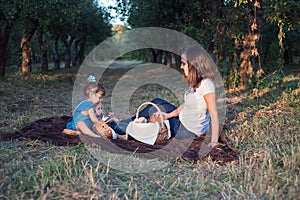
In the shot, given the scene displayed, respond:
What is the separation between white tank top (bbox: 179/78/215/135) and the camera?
176 inches

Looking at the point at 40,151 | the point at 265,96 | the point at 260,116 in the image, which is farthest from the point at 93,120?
the point at 265,96

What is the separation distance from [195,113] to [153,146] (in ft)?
2.51

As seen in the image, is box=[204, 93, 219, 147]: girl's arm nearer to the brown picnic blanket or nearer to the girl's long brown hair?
the brown picnic blanket

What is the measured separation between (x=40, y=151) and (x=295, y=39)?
18.2m

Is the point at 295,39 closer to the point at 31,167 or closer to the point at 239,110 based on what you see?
the point at 239,110

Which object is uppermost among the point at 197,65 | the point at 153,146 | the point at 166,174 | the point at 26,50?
the point at 26,50

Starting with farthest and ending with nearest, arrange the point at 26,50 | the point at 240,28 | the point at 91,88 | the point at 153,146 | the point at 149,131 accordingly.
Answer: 1. the point at 26,50
2. the point at 240,28
3. the point at 91,88
4. the point at 149,131
5. the point at 153,146

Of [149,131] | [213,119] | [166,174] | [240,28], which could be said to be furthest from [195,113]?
[240,28]

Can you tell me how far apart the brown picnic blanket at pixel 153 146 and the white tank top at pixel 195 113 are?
19 centimetres

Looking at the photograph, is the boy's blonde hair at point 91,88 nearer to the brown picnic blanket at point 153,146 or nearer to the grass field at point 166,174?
the brown picnic blanket at point 153,146

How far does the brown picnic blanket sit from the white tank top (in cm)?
19

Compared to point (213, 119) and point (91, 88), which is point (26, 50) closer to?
point (91, 88)

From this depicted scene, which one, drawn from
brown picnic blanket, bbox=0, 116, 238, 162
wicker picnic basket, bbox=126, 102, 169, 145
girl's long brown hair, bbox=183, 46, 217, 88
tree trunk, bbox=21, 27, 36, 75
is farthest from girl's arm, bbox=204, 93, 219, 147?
tree trunk, bbox=21, 27, 36, 75

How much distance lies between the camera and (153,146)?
4398 millimetres
